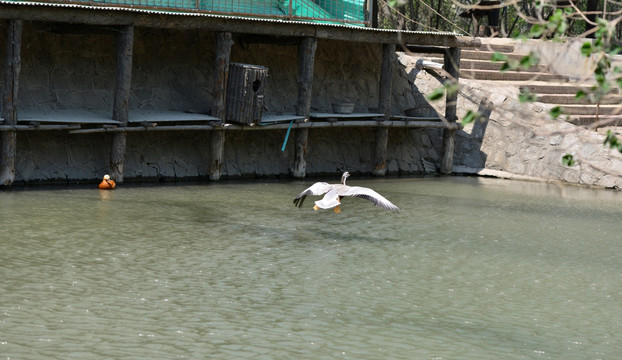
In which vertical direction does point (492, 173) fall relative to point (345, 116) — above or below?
below

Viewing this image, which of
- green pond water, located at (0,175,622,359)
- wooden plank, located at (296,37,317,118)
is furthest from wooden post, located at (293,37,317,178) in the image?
green pond water, located at (0,175,622,359)

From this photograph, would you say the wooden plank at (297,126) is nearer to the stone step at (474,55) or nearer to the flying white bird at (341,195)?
the stone step at (474,55)

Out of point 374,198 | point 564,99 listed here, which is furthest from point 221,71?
point 564,99

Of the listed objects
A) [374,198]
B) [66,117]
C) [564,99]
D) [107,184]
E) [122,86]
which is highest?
[564,99]

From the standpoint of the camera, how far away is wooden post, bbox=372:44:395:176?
18625 millimetres

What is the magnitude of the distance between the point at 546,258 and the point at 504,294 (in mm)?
2143

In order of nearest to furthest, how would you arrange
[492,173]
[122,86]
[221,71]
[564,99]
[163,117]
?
[122,86] → [163,117] → [221,71] → [492,173] → [564,99]

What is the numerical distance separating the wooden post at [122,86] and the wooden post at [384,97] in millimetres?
5596

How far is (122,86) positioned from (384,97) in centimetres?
580

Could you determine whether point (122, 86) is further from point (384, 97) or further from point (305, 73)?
point (384, 97)

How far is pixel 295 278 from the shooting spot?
9.45m

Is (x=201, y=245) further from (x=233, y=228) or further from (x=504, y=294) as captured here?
(x=504, y=294)

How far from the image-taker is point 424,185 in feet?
58.0

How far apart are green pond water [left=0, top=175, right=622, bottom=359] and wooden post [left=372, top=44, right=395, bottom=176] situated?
12.6 ft
